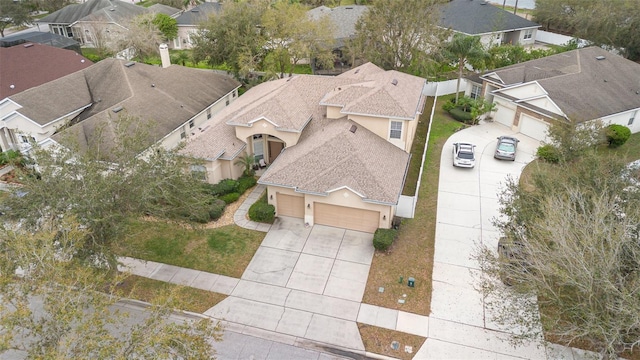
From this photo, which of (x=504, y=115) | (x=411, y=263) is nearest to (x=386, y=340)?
(x=411, y=263)

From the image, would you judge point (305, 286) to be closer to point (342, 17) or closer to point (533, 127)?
point (533, 127)

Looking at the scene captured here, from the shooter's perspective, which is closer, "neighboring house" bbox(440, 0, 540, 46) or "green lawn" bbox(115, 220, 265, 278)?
"green lawn" bbox(115, 220, 265, 278)

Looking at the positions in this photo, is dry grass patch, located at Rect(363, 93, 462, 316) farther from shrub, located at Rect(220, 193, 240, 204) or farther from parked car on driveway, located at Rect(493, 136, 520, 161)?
shrub, located at Rect(220, 193, 240, 204)

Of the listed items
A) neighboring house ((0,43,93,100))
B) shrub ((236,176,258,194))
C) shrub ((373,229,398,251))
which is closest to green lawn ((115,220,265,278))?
shrub ((236,176,258,194))

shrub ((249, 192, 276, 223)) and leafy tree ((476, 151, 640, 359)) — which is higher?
leafy tree ((476, 151, 640, 359))

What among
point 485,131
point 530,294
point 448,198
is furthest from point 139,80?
point 530,294

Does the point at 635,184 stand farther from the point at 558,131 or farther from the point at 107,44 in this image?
the point at 107,44

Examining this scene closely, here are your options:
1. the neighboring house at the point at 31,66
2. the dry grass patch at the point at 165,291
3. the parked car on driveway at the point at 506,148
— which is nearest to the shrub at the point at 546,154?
the parked car on driveway at the point at 506,148

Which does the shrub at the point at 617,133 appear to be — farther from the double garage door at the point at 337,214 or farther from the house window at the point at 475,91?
the double garage door at the point at 337,214
